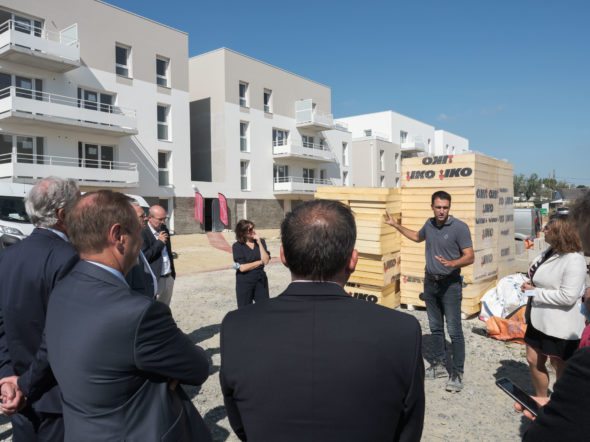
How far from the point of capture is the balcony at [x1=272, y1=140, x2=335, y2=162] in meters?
31.1

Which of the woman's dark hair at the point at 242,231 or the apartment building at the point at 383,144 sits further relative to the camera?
the apartment building at the point at 383,144

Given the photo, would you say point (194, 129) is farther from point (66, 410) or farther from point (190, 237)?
point (66, 410)

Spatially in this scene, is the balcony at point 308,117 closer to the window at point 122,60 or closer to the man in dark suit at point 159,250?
the window at point 122,60

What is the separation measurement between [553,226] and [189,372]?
316cm

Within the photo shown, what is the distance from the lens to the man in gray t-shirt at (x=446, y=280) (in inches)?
172

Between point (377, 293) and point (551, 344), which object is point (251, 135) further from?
point (551, 344)

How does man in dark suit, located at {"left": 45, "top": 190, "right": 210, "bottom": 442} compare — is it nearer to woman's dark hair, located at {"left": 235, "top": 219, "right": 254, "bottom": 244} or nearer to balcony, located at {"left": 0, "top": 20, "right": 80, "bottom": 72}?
woman's dark hair, located at {"left": 235, "top": 219, "right": 254, "bottom": 244}

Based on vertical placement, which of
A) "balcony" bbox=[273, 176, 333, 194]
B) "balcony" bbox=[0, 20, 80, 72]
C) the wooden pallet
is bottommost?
the wooden pallet

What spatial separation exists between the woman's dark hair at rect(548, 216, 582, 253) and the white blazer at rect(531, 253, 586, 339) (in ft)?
0.24

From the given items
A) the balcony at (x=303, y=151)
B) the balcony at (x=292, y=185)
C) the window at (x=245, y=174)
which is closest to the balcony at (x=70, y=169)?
the window at (x=245, y=174)

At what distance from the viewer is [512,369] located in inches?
194

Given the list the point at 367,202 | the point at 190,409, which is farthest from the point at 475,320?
the point at 190,409

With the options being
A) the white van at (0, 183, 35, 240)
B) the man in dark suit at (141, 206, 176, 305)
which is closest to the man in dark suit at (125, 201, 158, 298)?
the man in dark suit at (141, 206, 176, 305)

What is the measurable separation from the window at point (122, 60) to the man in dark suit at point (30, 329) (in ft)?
77.1
